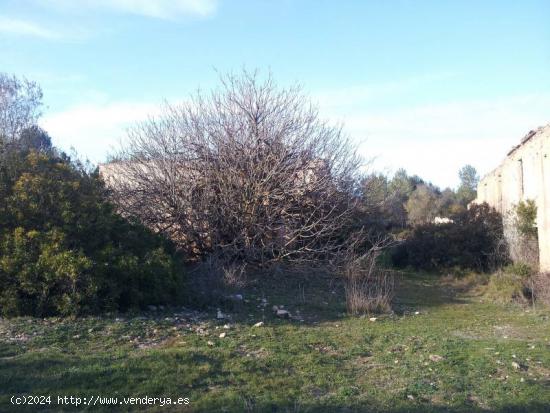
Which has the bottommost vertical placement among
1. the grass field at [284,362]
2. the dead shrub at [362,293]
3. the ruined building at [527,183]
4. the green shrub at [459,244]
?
the grass field at [284,362]

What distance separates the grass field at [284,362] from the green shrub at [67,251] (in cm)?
41

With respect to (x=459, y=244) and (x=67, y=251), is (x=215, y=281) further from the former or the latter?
(x=459, y=244)

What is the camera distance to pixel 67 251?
29.9ft

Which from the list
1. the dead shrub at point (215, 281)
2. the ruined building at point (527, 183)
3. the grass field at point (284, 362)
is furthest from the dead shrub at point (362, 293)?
the ruined building at point (527, 183)

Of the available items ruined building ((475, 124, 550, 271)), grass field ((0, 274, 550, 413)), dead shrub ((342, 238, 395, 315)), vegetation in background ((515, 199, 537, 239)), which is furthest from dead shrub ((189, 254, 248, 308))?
vegetation in background ((515, 199, 537, 239))

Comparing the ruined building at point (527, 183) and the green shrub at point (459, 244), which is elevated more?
the ruined building at point (527, 183)

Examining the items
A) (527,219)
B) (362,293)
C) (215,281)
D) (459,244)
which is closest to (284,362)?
(362,293)

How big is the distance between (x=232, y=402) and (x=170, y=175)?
32.8ft

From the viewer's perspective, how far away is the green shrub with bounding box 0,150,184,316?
29.0 ft

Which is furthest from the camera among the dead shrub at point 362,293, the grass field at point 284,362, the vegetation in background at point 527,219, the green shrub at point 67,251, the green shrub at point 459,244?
the green shrub at point 459,244

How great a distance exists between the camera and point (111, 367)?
6246 mm

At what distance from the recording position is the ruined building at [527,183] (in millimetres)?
14492

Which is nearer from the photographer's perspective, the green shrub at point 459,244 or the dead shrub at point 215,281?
the dead shrub at point 215,281

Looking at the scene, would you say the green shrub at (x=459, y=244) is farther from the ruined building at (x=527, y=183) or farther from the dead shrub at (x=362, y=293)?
the dead shrub at (x=362, y=293)
